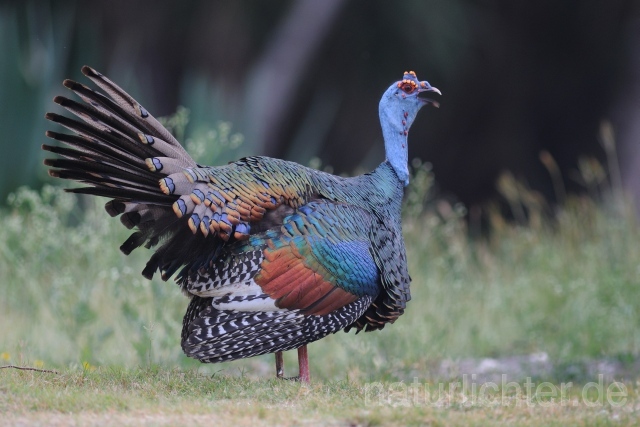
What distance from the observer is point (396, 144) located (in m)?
7.26

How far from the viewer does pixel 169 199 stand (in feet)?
19.9

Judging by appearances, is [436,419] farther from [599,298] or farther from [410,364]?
[599,298]

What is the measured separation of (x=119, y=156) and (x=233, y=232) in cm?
79

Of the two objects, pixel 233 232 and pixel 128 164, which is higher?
pixel 128 164

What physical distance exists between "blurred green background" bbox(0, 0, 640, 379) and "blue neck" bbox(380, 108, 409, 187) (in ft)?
5.06

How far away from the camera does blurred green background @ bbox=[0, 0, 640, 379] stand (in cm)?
885

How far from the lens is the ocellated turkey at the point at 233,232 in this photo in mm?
6012

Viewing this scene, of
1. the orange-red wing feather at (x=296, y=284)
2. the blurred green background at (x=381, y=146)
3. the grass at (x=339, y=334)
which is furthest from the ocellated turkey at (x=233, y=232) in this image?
the blurred green background at (x=381, y=146)

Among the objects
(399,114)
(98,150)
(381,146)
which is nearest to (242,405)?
(98,150)

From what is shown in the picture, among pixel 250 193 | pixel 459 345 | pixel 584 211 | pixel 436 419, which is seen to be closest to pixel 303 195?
pixel 250 193

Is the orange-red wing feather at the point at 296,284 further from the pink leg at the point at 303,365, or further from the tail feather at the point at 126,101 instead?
Answer: the tail feather at the point at 126,101

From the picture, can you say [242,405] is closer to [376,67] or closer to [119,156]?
[119,156]

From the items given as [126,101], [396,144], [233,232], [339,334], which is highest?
[396,144]

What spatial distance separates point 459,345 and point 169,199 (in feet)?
13.8
